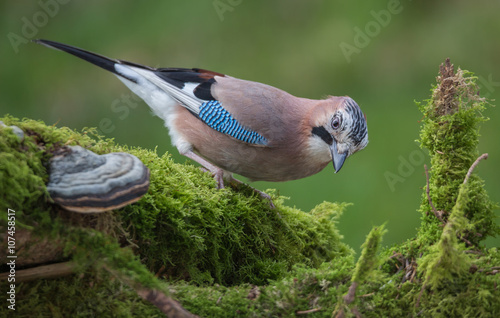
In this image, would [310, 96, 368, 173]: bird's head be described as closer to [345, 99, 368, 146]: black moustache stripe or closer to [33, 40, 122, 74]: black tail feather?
[345, 99, 368, 146]: black moustache stripe

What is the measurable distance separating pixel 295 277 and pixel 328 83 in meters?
5.30

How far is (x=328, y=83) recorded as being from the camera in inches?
299

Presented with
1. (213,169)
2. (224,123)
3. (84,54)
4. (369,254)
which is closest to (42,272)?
(369,254)

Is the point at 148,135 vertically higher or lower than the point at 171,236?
higher

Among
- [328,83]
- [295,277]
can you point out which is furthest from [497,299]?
[328,83]

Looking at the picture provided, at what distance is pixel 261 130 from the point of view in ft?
13.6

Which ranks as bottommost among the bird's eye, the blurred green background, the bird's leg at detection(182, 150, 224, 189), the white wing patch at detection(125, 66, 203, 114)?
the bird's leg at detection(182, 150, 224, 189)

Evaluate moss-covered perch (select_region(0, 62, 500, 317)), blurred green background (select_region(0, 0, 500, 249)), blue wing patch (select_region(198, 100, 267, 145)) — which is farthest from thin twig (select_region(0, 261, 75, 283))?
blurred green background (select_region(0, 0, 500, 249))

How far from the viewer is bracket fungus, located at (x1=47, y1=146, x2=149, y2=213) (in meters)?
2.08

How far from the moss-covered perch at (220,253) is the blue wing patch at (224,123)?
837 millimetres

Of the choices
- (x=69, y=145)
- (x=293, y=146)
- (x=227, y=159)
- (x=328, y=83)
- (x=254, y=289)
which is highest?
(x=328, y=83)

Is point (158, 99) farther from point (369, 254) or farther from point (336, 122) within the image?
point (369, 254)

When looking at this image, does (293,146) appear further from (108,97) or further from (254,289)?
(108,97)

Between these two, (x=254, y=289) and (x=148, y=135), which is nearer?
(x=254, y=289)
